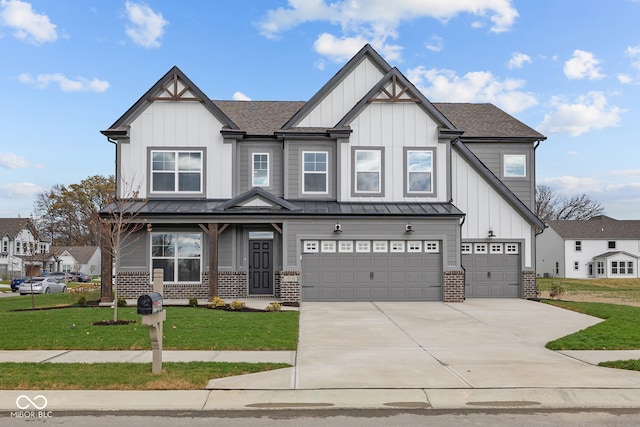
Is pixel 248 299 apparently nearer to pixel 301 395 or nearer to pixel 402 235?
pixel 402 235

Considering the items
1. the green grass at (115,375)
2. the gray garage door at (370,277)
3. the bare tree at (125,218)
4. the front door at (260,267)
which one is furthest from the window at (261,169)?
the green grass at (115,375)

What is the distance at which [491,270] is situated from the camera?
2253 centimetres

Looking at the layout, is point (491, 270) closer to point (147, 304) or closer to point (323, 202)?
point (323, 202)

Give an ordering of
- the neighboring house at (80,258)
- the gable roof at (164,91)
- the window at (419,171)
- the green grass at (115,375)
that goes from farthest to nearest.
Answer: the neighboring house at (80,258)
the window at (419,171)
the gable roof at (164,91)
the green grass at (115,375)

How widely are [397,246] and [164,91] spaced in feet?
35.7

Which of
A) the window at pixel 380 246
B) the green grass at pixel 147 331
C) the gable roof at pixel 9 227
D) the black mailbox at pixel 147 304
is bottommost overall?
the green grass at pixel 147 331

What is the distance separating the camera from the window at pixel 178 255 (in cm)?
2144

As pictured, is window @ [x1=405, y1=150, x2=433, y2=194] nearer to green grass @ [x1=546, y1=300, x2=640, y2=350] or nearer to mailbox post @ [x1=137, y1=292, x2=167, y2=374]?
green grass @ [x1=546, y1=300, x2=640, y2=350]

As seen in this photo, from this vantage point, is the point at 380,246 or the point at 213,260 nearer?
the point at 213,260

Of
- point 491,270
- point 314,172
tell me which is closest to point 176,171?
point 314,172

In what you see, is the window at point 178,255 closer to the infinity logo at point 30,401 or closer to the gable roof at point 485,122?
the gable roof at point 485,122

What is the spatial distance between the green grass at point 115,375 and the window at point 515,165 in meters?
17.8

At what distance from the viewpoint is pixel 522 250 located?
22500mm

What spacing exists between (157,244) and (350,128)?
866 cm
